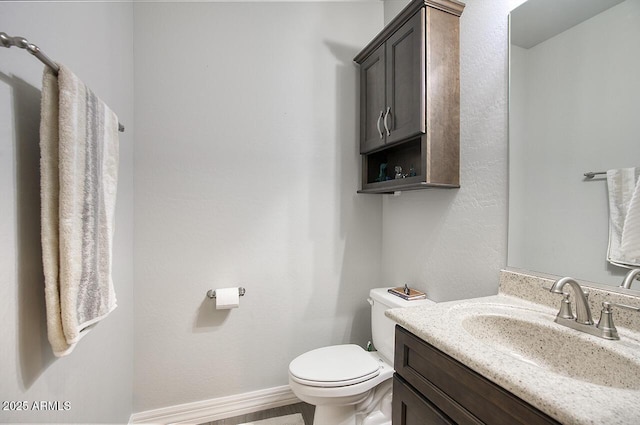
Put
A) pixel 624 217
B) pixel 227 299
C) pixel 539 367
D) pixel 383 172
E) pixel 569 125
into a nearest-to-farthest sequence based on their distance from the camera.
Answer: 1. pixel 539 367
2. pixel 624 217
3. pixel 569 125
4. pixel 227 299
5. pixel 383 172

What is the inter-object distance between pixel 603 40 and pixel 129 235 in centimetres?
212

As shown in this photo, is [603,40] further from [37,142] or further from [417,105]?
[37,142]

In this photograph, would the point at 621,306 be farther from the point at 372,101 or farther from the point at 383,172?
the point at 372,101

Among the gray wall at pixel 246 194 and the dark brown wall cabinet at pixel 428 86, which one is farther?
the gray wall at pixel 246 194

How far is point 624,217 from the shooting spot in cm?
83

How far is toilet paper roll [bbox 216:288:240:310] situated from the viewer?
1.52m

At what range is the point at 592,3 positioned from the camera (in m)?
0.90

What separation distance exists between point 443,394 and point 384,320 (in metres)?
0.82

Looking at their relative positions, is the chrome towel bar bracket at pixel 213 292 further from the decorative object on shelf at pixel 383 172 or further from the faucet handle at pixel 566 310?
the faucet handle at pixel 566 310

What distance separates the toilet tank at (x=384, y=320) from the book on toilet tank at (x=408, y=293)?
0.02 meters

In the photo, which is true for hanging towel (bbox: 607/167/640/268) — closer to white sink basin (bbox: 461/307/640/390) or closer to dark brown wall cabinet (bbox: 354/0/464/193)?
white sink basin (bbox: 461/307/640/390)

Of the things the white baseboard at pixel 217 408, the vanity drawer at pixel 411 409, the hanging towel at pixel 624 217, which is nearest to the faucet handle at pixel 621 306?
the hanging towel at pixel 624 217

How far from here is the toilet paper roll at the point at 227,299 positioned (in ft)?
4.98

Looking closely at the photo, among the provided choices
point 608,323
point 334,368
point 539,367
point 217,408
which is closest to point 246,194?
point 334,368
